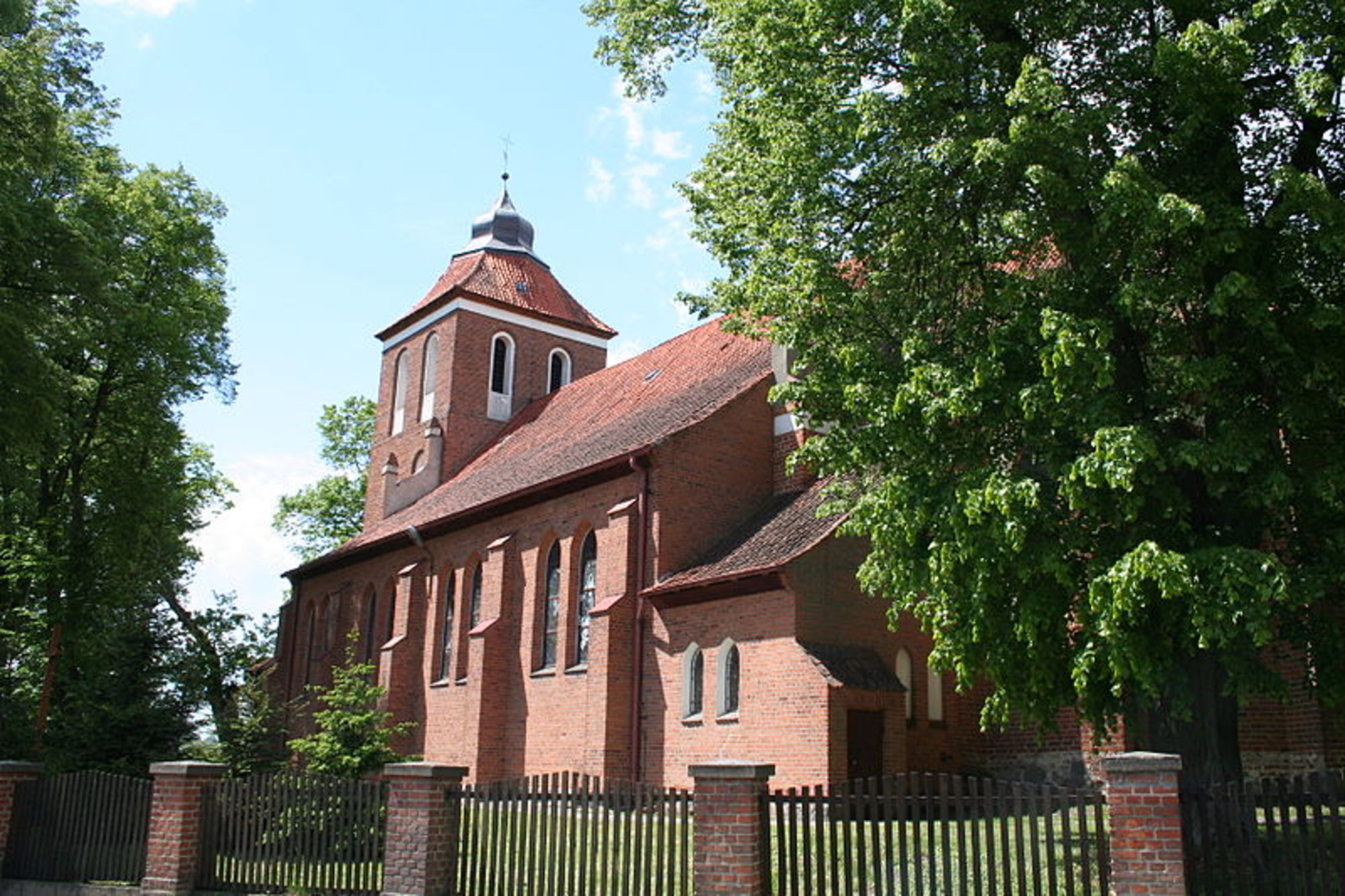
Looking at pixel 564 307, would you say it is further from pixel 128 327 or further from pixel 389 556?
pixel 128 327

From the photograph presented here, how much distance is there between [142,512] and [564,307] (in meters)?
12.5

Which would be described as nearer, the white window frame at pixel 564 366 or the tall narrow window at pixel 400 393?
the white window frame at pixel 564 366

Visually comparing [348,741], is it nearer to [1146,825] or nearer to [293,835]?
[293,835]

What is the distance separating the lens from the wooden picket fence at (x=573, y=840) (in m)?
10.2

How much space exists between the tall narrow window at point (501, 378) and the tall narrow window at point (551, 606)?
399 inches

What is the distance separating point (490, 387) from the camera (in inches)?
1270

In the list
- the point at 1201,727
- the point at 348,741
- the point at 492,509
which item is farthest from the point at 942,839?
the point at 492,509

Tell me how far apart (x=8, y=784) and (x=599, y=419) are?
13873mm

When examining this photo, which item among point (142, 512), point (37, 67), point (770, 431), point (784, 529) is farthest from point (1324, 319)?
point (142, 512)

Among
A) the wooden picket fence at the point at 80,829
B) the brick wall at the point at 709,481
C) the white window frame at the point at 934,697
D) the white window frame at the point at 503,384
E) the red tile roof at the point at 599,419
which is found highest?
the white window frame at the point at 503,384

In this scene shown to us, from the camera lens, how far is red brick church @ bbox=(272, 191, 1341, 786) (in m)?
17.2

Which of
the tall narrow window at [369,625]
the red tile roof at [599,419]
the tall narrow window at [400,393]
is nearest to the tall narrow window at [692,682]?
the red tile roof at [599,419]

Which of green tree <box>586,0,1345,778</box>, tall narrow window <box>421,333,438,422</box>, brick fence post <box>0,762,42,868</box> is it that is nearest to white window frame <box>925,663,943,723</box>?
green tree <box>586,0,1345,778</box>

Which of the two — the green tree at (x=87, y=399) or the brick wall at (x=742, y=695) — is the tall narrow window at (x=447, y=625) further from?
the brick wall at (x=742, y=695)
